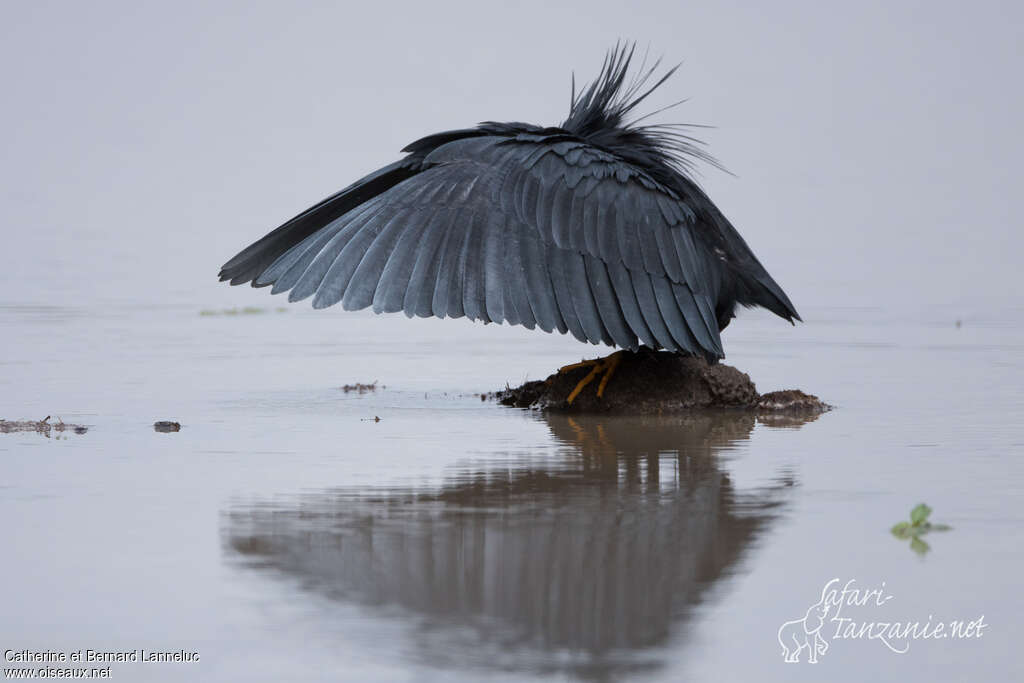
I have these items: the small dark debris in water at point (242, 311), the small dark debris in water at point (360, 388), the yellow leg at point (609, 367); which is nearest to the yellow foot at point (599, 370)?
the yellow leg at point (609, 367)

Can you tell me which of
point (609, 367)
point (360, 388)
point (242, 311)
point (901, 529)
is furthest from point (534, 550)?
point (242, 311)

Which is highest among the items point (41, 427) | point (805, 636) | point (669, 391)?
point (669, 391)

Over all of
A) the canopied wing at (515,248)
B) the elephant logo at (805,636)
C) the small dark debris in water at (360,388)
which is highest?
the canopied wing at (515,248)

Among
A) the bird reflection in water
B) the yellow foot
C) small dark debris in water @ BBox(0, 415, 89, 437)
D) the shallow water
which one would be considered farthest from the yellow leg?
small dark debris in water @ BBox(0, 415, 89, 437)

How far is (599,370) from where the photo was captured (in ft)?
25.2

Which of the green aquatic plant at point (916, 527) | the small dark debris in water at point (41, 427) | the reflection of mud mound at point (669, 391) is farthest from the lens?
the reflection of mud mound at point (669, 391)

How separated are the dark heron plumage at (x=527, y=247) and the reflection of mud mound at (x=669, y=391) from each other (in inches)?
15.6

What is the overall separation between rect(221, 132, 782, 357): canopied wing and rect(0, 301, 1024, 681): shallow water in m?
0.61

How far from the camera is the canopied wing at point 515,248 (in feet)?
22.0

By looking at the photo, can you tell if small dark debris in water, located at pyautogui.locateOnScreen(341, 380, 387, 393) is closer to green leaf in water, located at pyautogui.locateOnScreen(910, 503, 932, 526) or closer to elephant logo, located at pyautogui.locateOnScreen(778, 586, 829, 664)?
green leaf in water, located at pyautogui.locateOnScreen(910, 503, 932, 526)

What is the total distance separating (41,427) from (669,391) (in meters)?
3.27

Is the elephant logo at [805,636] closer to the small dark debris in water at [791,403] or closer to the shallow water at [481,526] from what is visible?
the shallow water at [481,526]

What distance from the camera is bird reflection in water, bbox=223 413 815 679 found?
12.3 feet

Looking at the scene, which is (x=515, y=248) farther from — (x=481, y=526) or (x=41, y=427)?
(x=41, y=427)
